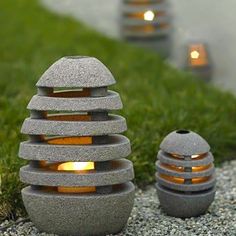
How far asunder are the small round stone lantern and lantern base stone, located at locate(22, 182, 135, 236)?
1.63 ft

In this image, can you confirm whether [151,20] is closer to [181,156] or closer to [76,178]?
[181,156]

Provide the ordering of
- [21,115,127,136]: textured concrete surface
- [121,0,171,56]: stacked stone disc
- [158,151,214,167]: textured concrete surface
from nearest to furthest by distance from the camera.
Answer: [21,115,127,136]: textured concrete surface
[158,151,214,167]: textured concrete surface
[121,0,171,56]: stacked stone disc

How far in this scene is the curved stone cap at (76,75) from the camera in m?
4.28

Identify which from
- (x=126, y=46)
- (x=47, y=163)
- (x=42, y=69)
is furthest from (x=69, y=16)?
(x=47, y=163)

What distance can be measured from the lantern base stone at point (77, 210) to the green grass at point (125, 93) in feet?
1.50

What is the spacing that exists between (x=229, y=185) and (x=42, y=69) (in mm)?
3619

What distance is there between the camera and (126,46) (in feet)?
32.4

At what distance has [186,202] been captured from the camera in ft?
15.8

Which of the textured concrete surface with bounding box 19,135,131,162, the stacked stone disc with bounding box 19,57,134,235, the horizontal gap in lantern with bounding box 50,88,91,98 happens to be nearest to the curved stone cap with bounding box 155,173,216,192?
the stacked stone disc with bounding box 19,57,134,235

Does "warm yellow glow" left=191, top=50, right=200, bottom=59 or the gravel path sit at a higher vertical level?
"warm yellow glow" left=191, top=50, right=200, bottom=59

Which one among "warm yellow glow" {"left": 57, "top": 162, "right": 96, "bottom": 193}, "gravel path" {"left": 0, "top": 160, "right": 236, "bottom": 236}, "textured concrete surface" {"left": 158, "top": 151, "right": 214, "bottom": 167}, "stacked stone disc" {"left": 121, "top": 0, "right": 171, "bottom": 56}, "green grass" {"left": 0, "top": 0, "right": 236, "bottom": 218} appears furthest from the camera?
"stacked stone disc" {"left": 121, "top": 0, "right": 171, "bottom": 56}

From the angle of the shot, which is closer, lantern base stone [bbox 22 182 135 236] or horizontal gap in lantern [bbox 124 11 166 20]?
lantern base stone [bbox 22 182 135 236]

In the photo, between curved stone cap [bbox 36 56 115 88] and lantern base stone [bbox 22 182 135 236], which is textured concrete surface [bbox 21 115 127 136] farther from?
lantern base stone [bbox 22 182 135 236]

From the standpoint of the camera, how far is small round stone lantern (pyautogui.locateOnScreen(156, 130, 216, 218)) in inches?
188
